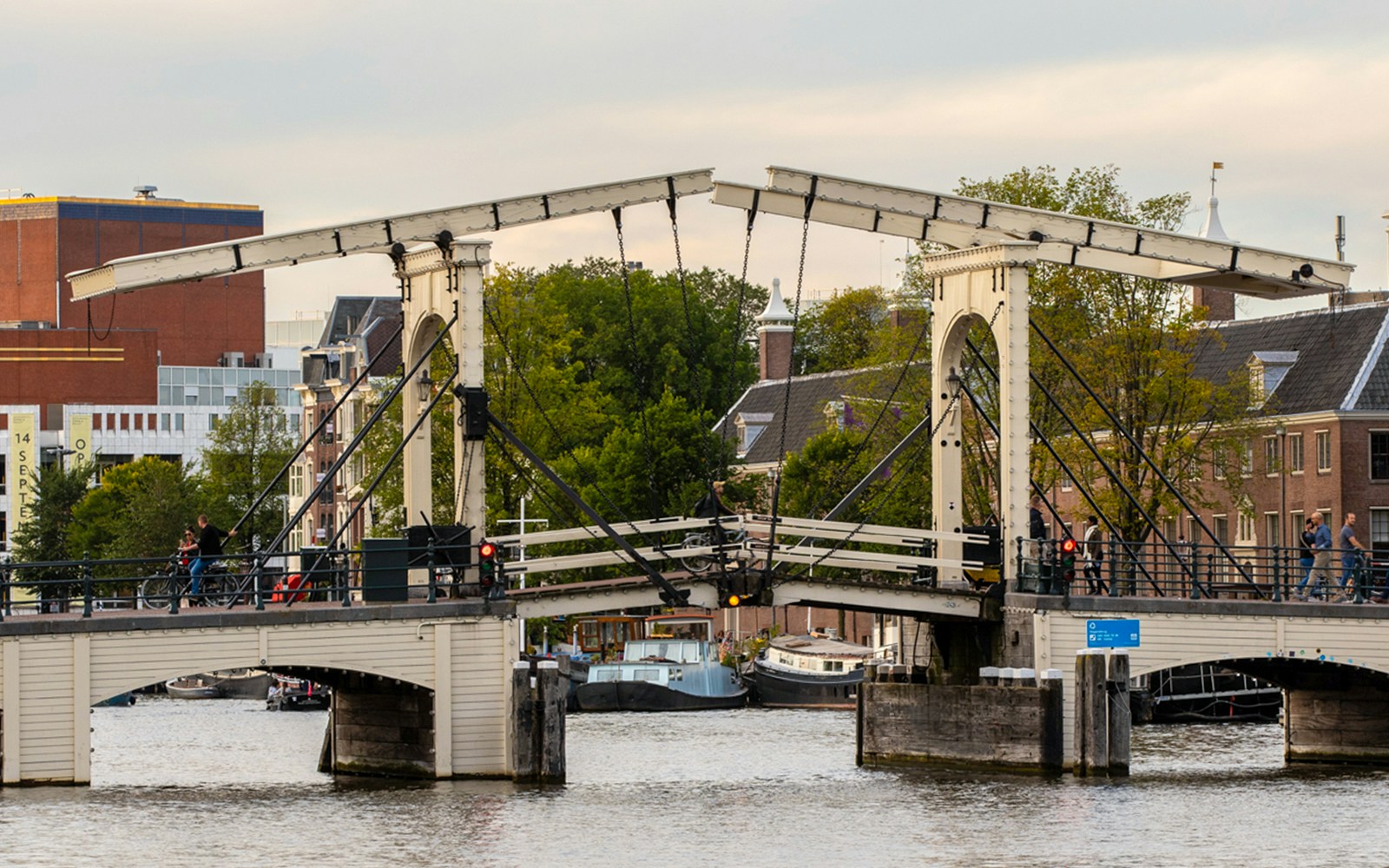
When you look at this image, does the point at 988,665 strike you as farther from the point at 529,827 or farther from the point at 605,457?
the point at 605,457

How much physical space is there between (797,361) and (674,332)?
14299 millimetres

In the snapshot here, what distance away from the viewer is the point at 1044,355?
192 feet

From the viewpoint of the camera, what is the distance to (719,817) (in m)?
32.1

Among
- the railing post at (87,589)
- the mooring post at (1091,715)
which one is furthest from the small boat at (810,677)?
the railing post at (87,589)

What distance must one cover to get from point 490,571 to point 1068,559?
818cm

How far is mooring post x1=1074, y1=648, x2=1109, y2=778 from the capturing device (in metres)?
34.8

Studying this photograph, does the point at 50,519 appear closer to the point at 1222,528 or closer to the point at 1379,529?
the point at 1222,528

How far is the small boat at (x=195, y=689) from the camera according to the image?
88.4m

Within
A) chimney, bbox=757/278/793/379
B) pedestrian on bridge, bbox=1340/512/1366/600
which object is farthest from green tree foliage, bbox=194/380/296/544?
pedestrian on bridge, bbox=1340/512/1366/600

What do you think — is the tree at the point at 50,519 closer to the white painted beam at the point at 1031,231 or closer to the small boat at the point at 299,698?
the small boat at the point at 299,698

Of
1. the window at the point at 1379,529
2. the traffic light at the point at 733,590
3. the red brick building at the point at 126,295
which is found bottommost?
the traffic light at the point at 733,590

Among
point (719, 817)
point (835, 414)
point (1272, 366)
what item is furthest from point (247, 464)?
point (719, 817)

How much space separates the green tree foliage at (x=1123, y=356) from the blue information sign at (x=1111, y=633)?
2063cm

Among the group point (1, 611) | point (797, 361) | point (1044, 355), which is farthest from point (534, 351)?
point (797, 361)
